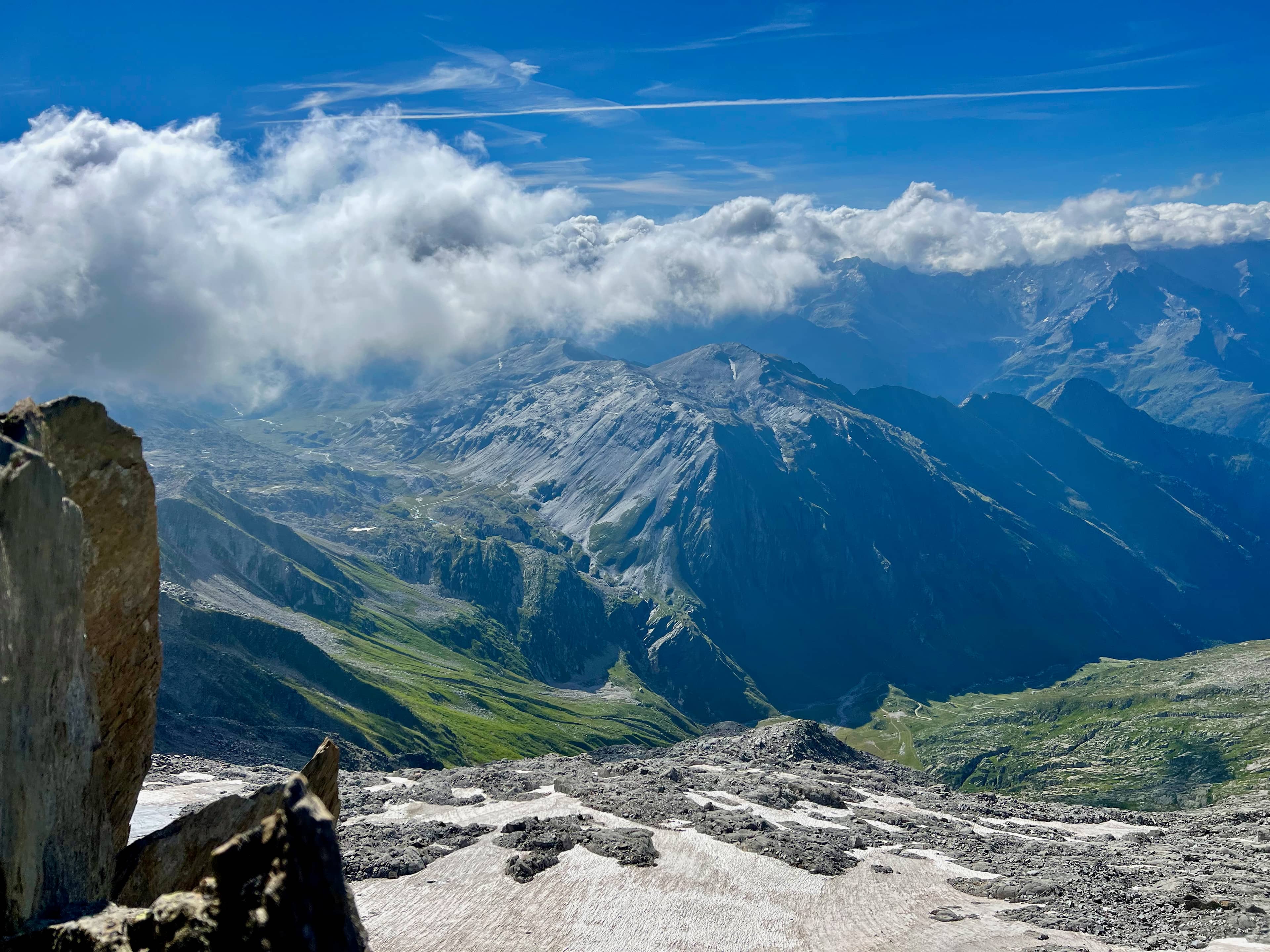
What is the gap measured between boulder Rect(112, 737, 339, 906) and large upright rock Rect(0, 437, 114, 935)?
3.10 feet

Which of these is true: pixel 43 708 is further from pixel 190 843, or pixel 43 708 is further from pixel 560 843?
pixel 560 843

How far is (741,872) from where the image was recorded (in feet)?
230

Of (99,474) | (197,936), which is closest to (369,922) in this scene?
(99,474)

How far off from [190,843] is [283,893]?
54.3ft

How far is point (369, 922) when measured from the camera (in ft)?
188

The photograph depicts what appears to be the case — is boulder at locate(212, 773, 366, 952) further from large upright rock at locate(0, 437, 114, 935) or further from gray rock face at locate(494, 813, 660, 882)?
gray rock face at locate(494, 813, 660, 882)

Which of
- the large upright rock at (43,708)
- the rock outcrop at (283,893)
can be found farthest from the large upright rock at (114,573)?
the rock outcrop at (283,893)

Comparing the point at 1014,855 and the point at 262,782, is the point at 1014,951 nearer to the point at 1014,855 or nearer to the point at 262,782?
the point at 1014,855

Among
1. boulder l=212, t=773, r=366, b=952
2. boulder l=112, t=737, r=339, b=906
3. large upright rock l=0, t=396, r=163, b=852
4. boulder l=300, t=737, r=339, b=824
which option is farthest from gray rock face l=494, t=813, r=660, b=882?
boulder l=212, t=773, r=366, b=952

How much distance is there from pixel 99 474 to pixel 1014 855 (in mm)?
86317

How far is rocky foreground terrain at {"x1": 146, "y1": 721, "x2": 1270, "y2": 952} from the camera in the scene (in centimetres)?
5906

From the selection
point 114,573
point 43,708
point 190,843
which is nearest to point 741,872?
point 190,843

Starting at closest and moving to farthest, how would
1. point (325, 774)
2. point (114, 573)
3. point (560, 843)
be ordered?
point (114, 573), point (325, 774), point (560, 843)

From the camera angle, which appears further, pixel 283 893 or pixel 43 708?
pixel 43 708
